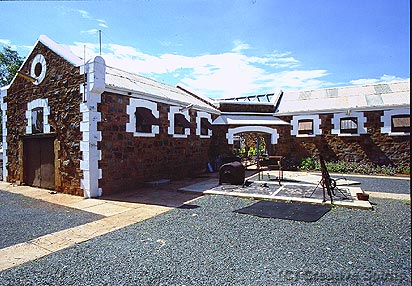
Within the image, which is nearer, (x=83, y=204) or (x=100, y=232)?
(x=100, y=232)

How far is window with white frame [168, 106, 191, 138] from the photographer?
10.7 metres

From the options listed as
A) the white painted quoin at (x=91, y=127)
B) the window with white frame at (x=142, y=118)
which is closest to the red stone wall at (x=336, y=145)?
the window with white frame at (x=142, y=118)

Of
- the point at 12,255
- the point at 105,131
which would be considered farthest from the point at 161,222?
the point at 105,131

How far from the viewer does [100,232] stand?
4.82 meters

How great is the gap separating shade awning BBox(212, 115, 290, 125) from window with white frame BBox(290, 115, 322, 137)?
20.1 inches

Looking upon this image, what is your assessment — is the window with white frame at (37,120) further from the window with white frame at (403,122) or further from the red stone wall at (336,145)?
the window with white frame at (403,122)

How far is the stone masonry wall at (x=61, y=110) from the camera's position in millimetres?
8023

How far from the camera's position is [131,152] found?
8727mm

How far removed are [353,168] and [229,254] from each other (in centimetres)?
1164

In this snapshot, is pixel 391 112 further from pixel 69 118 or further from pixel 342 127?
pixel 69 118

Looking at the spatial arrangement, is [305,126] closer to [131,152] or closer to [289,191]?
[289,191]

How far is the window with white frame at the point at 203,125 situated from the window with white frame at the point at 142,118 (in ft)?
11.2

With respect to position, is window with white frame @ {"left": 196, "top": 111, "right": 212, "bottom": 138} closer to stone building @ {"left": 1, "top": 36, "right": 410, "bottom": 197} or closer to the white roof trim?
stone building @ {"left": 1, "top": 36, "right": 410, "bottom": 197}

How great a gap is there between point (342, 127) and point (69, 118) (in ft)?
42.0
